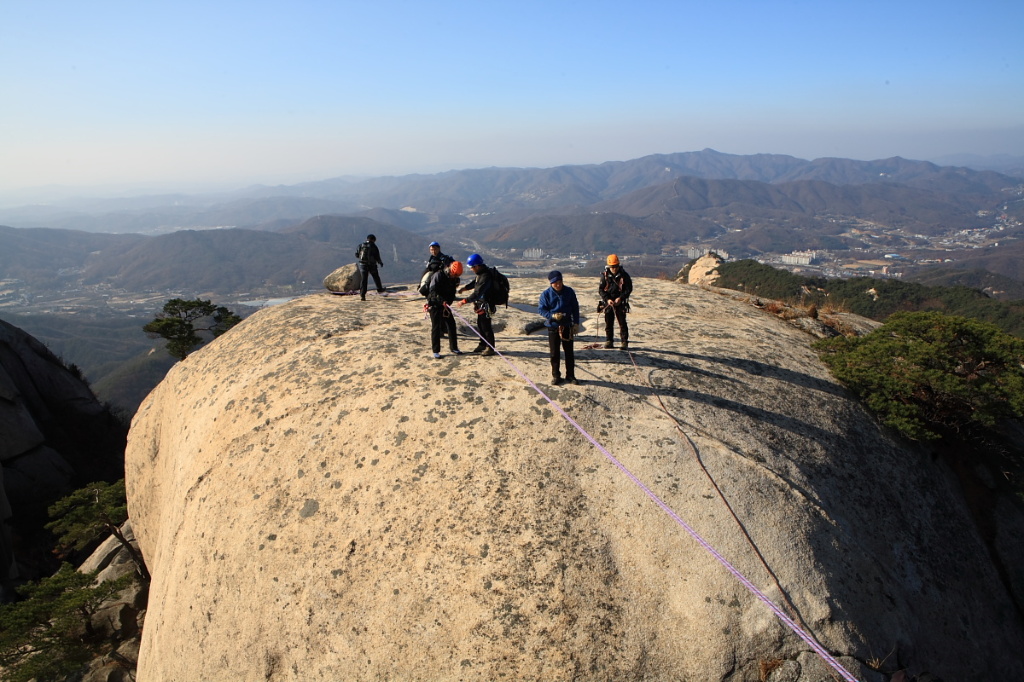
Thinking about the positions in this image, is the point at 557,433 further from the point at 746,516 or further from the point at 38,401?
the point at 38,401

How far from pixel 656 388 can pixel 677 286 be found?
1211 centimetres

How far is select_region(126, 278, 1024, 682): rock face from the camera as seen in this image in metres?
7.27

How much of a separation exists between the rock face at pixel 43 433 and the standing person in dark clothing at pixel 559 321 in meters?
26.4

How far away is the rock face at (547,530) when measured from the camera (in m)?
7.27

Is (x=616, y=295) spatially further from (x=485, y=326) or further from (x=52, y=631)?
(x=52, y=631)

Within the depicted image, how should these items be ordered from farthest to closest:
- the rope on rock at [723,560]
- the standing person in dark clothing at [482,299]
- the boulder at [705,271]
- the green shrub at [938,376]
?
1. the boulder at [705,271]
2. the standing person in dark clothing at [482,299]
3. the green shrub at [938,376]
4. the rope on rock at [723,560]

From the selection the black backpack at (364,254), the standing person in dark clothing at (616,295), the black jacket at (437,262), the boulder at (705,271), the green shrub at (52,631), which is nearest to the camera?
the black jacket at (437,262)

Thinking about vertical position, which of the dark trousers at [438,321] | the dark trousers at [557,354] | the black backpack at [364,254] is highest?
the black backpack at [364,254]

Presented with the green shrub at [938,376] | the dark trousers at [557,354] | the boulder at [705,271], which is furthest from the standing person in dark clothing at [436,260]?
the boulder at [705,271]

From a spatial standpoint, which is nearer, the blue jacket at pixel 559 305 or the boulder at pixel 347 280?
the blue jacket at pixel 559 305

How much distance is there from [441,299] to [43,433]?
1211 inches

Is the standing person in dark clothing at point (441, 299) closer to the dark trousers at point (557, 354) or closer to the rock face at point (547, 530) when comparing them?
the rock face at point (547, 530)

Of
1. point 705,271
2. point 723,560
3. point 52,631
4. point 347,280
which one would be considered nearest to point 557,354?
point 723,560

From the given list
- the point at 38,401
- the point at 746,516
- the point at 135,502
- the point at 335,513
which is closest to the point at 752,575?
the point at 746,516
